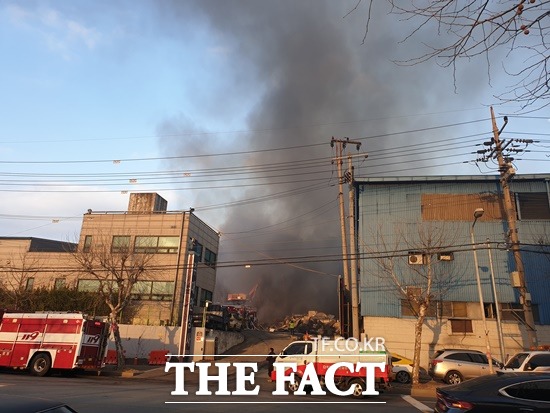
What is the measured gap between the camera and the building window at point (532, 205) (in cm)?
2838

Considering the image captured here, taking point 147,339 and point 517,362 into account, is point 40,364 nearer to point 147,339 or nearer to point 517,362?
point 147,339

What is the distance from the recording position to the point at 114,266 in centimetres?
2834

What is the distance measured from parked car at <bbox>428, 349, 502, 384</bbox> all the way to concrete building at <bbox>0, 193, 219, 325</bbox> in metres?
18.3

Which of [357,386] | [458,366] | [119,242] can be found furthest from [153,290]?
[458,366]

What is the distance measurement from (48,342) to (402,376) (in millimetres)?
18488

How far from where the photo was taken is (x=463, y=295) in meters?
27.1

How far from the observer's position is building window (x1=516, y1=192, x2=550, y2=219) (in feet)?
93.1

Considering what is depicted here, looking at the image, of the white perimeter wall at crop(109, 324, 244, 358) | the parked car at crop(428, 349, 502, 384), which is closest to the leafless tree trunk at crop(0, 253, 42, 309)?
the white perimeter wall at crop(109, 324, 244, 358)

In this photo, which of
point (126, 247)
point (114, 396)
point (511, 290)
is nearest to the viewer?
point (114, 396)

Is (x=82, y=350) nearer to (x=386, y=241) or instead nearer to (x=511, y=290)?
(x=386, y=241)

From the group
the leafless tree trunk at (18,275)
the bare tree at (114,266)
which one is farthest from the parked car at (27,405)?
the leafless tree trunk at (18,275)

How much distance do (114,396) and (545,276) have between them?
88.4 feet

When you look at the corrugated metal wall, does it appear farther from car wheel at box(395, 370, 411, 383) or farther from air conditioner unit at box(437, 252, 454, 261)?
car wheel at box(395, 370, 411, 383)

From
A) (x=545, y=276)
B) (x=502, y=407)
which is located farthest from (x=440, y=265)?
(x=502, y=407)
